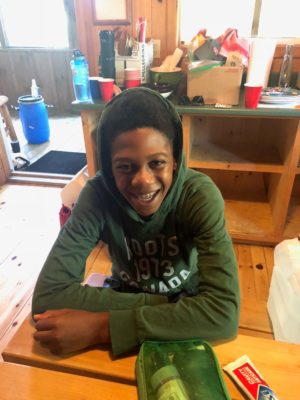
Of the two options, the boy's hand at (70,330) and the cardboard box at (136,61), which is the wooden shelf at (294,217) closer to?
the cardboard box at (136,61)

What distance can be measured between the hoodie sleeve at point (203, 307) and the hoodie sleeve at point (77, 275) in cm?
5

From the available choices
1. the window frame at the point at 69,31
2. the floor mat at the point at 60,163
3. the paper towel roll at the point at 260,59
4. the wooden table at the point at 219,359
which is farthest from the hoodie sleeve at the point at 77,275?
the window frame at the point at 69,31

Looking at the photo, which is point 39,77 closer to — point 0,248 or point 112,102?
point 0,248

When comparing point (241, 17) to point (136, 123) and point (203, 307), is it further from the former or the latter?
point (203, 307)

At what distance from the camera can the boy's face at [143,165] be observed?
0.75 meters

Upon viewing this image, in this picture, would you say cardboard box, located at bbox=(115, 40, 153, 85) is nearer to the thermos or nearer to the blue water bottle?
the thermos

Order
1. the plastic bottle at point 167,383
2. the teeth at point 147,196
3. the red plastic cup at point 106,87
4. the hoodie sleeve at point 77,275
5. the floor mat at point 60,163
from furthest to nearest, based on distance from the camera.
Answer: the floor mat at point 60,163 < the red plastic cup at point 106,87 < the teeth at point 147,196 < the hoodie sleeve at point 77,275 < the plastic bottle at point 167,383

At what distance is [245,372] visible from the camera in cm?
54

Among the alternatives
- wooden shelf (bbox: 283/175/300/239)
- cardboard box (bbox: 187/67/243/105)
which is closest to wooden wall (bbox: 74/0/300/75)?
cardboard box (bbox: 187/67/243/105)

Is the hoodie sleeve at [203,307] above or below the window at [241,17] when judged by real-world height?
below

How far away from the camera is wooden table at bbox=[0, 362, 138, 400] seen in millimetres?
513

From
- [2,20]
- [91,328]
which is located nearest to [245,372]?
[91,328]

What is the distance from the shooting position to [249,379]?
1.71ft

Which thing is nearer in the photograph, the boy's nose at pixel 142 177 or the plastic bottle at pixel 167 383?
the plastic bottle at pixel 167 383
